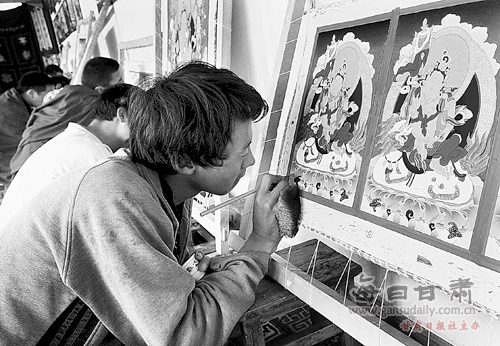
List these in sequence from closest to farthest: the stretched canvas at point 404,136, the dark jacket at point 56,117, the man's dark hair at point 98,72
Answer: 1. the stretched canvas at point 404,136
2. the dark jacket at point 56,117
3. the man's dark hair at point 98,72

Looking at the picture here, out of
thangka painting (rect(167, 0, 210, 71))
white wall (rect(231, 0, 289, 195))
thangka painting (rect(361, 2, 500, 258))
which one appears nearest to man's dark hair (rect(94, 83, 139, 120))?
thangka painting (rect(167, 0, 210, 71))

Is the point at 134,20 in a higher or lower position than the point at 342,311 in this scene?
higher

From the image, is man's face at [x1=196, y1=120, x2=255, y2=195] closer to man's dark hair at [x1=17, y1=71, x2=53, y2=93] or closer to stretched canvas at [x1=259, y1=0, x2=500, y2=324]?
stretched canvas at [x1=259, y1=0, x2=500, y2=324]

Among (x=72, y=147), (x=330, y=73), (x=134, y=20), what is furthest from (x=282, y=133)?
(x=134, y=20)

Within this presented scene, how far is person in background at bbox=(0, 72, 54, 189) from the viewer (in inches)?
131

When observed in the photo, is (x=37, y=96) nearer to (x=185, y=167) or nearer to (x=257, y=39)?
(x=257, y=39)

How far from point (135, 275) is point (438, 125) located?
0.60 metres

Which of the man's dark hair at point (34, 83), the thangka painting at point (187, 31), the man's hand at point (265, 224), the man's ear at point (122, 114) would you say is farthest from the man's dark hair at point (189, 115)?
the man's dark hair at point (34, 83)

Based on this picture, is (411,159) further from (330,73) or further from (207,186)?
(207,186)

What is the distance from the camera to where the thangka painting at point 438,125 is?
0.67 meters

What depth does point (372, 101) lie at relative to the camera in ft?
2.81

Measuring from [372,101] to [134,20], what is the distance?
251 centimetres

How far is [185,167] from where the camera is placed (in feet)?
2.93

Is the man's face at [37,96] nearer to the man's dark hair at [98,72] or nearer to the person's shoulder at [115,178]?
the man's dark hair at [98,72]
